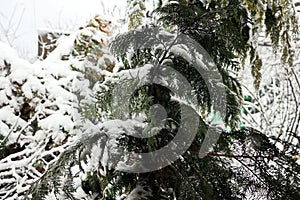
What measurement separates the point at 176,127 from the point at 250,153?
0.16 meters

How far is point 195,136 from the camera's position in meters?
0.68

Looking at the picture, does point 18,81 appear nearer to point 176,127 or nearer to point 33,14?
point 176,127

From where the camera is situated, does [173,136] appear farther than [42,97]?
No

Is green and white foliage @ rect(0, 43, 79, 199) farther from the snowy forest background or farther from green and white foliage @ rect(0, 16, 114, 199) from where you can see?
the snowy forest background

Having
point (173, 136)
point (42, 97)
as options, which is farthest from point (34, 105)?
point (173, 136)

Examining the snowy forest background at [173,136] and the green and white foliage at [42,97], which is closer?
the snowy forest background at [173,136]

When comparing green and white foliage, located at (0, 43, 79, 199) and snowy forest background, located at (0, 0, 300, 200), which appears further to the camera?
green and white foliage, located at (0, 43, 79, 199)

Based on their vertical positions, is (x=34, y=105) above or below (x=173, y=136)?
below

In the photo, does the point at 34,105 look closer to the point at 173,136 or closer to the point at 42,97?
the point at 42,97

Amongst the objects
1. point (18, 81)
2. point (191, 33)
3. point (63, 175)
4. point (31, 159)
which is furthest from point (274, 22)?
point (18, 81)

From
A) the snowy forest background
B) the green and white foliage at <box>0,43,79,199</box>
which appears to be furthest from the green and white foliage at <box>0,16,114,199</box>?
the snowy forest background

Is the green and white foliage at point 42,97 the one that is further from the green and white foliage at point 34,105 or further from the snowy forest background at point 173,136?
the snowy forest background at point 173,136

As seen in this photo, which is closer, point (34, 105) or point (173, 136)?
point (173, 136)

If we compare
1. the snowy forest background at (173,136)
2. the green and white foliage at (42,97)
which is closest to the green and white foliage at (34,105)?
the green and white foliage at (42,97)
